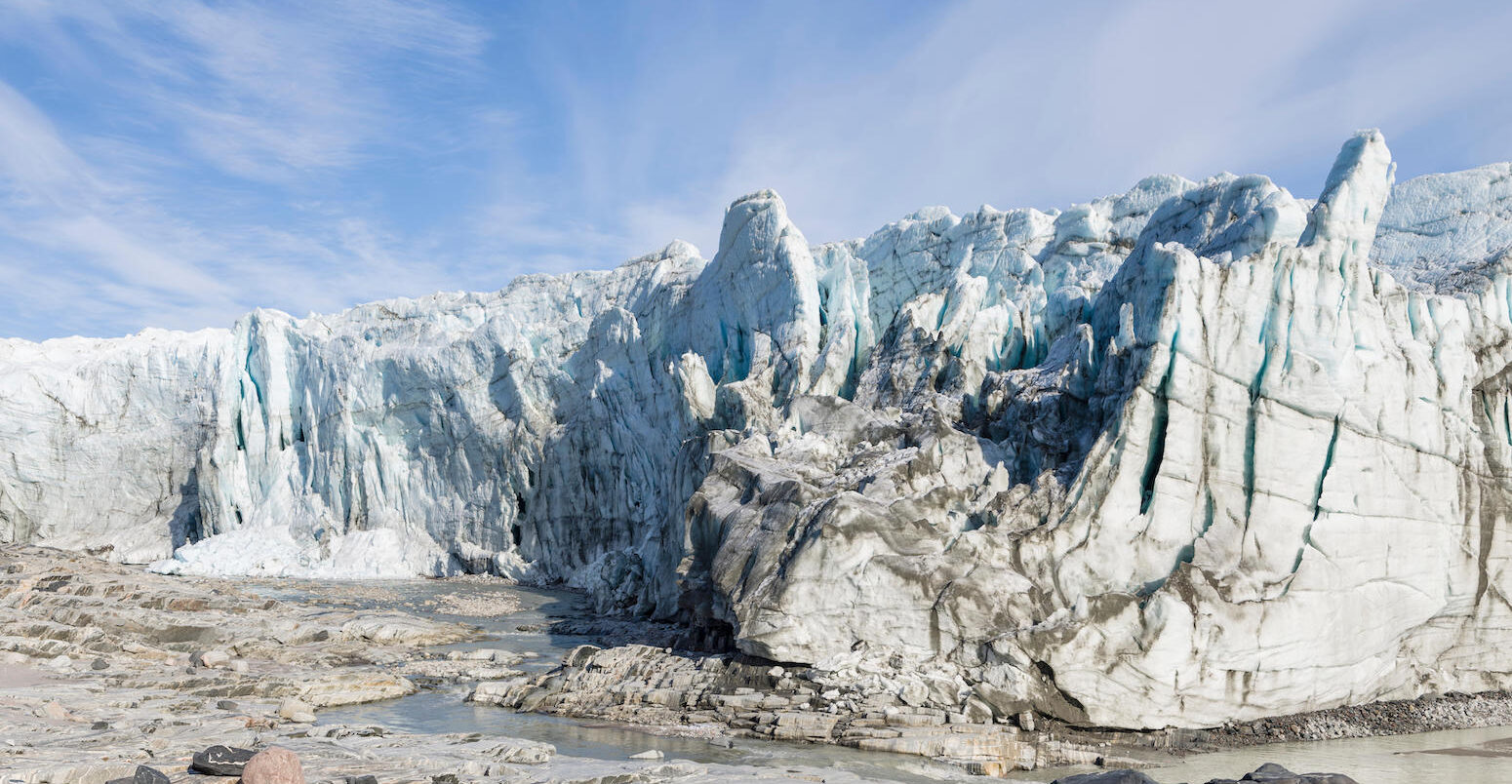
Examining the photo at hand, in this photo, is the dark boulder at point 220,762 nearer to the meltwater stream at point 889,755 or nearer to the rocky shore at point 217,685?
the rocky shore at point 217,685

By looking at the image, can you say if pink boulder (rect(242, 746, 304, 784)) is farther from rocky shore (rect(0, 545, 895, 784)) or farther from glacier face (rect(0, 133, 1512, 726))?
glacier face (rect(0, 133, 1512, 726))

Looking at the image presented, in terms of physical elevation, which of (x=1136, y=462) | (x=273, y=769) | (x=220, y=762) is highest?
(x=1136, y=462)

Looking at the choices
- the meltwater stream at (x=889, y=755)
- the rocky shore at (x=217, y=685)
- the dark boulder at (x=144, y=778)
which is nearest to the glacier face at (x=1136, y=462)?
the meltwater stream at (x=889, y=755)

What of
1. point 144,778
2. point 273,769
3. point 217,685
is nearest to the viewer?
point 273,769

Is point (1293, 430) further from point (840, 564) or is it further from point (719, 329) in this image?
point (719, 329)

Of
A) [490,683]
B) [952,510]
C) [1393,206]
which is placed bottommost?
[490,683]

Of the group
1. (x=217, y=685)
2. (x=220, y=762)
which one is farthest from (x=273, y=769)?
(x=217, y=685)

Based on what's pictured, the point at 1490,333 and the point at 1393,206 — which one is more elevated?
the point at 1393,206

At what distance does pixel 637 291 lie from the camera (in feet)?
177

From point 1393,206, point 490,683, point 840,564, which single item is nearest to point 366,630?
point 490,683

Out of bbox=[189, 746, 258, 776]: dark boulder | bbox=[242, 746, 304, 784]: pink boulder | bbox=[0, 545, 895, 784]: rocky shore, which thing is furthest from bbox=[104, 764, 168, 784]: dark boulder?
bbox=[242, 746, 304, 784]: pink boulder

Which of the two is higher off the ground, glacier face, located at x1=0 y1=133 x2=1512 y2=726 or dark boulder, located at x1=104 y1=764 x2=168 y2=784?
glacier face, located at x1=0 y1=133 x2=1512 y2=726

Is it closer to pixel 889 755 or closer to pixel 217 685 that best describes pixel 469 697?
pixel 217 685

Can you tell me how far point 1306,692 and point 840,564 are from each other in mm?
9715
